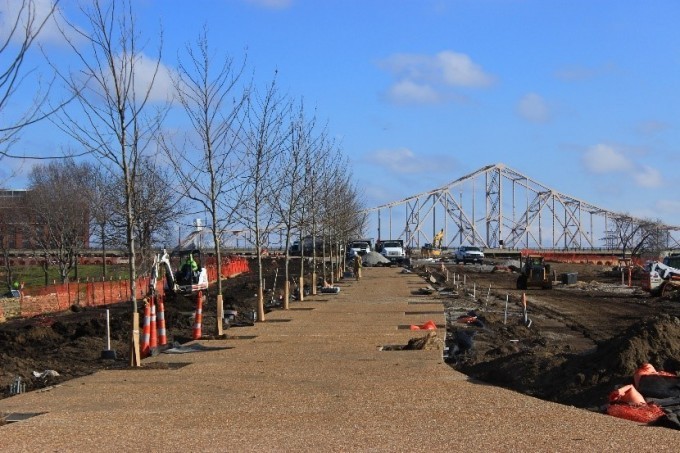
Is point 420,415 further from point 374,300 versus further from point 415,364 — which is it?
point 374,300

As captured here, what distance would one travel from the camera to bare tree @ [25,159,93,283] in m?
46.9

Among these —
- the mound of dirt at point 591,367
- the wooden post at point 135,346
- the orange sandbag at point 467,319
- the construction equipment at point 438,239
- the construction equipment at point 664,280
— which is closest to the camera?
the mound of dirt at point 591,367

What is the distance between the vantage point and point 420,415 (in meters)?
11.0

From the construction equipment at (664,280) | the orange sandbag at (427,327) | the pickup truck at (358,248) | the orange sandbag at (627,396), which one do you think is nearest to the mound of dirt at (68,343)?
the orange sandbag at (427,327)

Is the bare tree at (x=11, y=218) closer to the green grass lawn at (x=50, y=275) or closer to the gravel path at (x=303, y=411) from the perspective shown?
the green grass lawn at (x=50, y=275)

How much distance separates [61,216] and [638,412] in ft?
130

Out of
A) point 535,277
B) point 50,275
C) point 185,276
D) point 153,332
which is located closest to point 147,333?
point 153,332

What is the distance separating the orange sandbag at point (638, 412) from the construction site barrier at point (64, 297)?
875 inches

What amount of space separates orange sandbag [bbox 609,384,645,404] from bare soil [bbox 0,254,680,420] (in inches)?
22.8

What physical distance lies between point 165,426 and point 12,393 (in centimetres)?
458

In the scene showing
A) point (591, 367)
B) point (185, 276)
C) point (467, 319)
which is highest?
point (185, 276)

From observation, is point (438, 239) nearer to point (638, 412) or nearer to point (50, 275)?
point (50, 275)

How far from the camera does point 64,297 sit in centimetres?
3784

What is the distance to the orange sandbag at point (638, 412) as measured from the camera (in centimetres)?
1077
